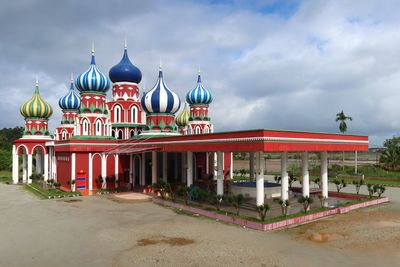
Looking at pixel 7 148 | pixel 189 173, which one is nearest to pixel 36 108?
pixel 189 173

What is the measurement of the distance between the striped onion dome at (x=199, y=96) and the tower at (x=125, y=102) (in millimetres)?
8628

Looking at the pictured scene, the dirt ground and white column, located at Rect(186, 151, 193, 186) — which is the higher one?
white column, located at Rect(186, 151, 193, 186)

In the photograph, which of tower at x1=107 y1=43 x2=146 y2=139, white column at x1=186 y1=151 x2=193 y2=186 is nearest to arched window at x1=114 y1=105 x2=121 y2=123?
tower at x1=107 y1=43 x2=146 y2=139

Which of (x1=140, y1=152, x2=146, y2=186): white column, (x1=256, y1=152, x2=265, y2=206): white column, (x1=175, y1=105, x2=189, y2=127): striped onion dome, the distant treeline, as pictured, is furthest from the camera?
the distant treeline

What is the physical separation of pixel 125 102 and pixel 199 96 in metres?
10.9

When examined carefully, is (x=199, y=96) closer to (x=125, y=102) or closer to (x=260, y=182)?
(x=125, y=102)

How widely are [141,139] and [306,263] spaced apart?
2158 cm

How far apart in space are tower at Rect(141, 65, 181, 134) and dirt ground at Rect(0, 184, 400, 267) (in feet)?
41.6

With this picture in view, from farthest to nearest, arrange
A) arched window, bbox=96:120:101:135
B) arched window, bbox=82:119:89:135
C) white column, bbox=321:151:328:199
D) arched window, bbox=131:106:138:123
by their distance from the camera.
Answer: arched window, bbox=131:106:138:123 → arched window, bbox=96:120:101:135 → arched window, bbox=82:119:89:135 → white column, bbox=321:151:328:199

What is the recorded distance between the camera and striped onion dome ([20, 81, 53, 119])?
39125 millimetres

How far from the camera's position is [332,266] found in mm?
12039

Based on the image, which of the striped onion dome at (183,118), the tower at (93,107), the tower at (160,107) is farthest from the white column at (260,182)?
the striped onion dome at (183,118)

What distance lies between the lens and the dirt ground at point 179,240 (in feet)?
42.0

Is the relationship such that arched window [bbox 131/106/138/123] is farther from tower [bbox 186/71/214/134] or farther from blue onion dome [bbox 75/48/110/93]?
tower [bbox 186/71/214/134]
